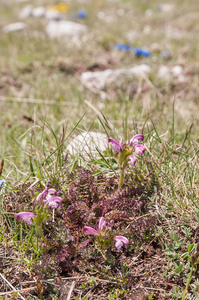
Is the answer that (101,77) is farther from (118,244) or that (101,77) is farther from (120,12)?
(120,12)

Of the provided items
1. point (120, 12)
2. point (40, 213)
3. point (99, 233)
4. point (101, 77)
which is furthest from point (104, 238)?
point (120, 12)

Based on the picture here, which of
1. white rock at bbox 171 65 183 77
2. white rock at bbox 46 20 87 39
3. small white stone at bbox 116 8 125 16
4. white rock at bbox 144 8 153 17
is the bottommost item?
white rock at bbox 171 65 183 77

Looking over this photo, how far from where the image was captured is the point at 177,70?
4.92 m

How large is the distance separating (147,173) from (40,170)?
0.82 m

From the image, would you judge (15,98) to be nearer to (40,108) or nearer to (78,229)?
(40,108)

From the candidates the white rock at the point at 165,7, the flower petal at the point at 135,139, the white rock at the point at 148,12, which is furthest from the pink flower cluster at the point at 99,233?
the white rock at the point at 165,7

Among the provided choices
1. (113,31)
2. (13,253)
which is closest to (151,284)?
(13,253)

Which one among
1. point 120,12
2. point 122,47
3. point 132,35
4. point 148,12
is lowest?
point 122,47

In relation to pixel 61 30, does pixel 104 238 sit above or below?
below

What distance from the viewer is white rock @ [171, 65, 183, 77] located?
4861 millimetres

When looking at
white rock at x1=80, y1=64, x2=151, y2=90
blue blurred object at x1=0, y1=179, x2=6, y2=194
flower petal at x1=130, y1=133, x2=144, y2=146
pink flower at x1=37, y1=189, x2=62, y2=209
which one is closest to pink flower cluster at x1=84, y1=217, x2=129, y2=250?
pink flower at x1=37, y1=189, x2=62, y2=209

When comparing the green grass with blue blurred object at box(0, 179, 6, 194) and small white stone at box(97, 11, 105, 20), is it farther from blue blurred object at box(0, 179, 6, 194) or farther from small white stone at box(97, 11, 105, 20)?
small white stone at box(97, 11, 105, 20)

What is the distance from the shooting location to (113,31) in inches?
291

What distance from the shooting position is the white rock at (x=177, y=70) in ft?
15.9
